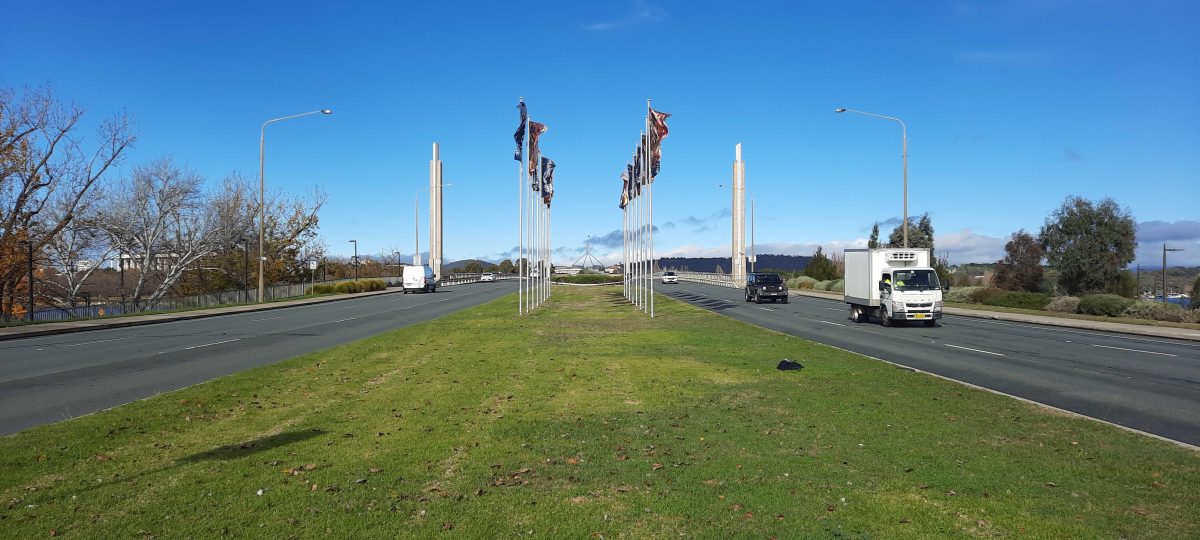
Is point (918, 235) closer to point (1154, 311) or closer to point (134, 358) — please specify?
point (1154, 311)

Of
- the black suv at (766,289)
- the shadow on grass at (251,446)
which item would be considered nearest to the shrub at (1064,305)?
the black suv at (766,289)

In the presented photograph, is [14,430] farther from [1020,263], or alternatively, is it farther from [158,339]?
[1020,263]

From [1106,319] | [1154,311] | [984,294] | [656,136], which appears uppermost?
[656,136]

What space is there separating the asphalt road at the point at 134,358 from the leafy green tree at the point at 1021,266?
52316 millimetres

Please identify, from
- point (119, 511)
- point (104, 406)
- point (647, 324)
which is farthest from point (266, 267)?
point (119, 511)

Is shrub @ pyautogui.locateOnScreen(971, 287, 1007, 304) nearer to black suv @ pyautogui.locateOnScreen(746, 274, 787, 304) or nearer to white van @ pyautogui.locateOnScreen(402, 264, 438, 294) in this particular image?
black suv @ pyautogui.locateOnScreen(746, 274, 787, 304)

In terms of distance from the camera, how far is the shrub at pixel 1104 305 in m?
33.3

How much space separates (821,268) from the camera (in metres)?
79.4

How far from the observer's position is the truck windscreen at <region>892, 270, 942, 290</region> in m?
27.4

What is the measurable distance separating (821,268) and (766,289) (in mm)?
35421

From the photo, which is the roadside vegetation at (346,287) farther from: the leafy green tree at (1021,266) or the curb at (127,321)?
the leafy green tree at (1021,266)

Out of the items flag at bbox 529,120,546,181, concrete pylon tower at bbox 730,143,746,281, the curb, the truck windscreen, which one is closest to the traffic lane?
the curb

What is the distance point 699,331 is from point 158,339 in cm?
1708

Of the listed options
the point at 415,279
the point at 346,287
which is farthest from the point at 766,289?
the point at 346,287
